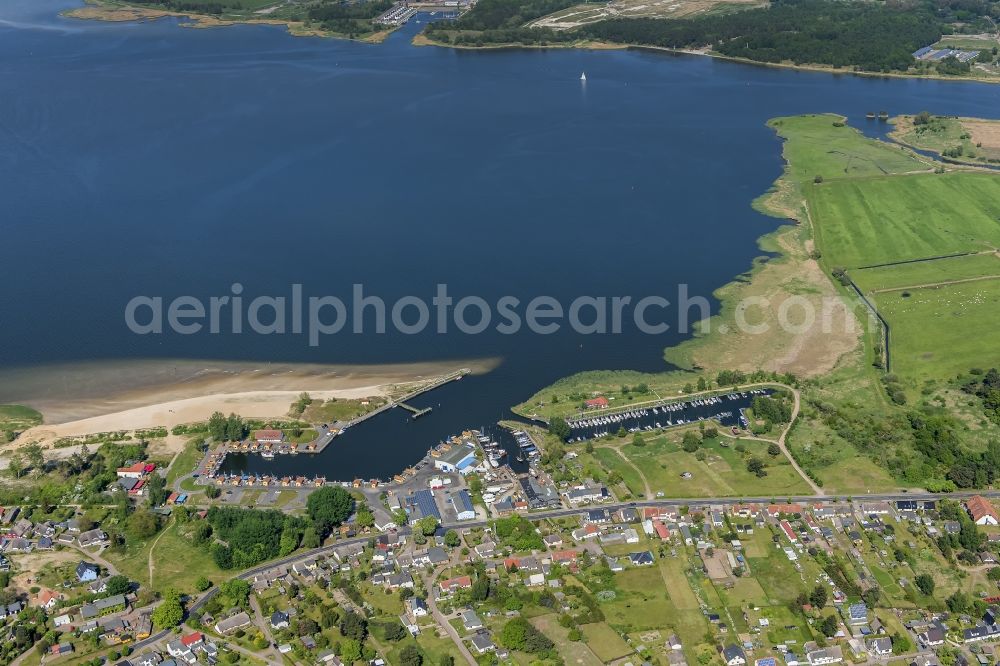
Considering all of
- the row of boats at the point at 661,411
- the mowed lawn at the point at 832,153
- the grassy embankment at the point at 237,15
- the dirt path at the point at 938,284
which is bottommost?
the row of boats at the point at 661,411

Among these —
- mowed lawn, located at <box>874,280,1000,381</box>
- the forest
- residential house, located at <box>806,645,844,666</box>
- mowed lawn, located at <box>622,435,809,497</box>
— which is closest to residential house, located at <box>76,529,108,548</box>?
mowed lawn, located at <box>622,435,809,497</box>

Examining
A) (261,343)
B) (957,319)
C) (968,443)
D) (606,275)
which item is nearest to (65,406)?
(261,343)

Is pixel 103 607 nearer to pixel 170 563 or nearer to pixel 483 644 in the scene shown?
pixel 170 563

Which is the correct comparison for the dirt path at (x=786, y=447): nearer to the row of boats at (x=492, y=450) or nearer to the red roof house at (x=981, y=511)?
the red roof house at (x=981, y=511)

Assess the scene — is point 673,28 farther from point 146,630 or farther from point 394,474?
point 146,630

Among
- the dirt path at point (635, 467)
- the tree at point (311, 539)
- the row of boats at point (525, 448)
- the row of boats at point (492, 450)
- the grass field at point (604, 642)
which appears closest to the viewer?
the grass field at point (604, 642)

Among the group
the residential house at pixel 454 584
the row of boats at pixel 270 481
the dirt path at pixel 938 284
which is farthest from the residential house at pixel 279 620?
the dirt path at pixel 938 284

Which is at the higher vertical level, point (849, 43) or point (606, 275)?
point (849, 43)
